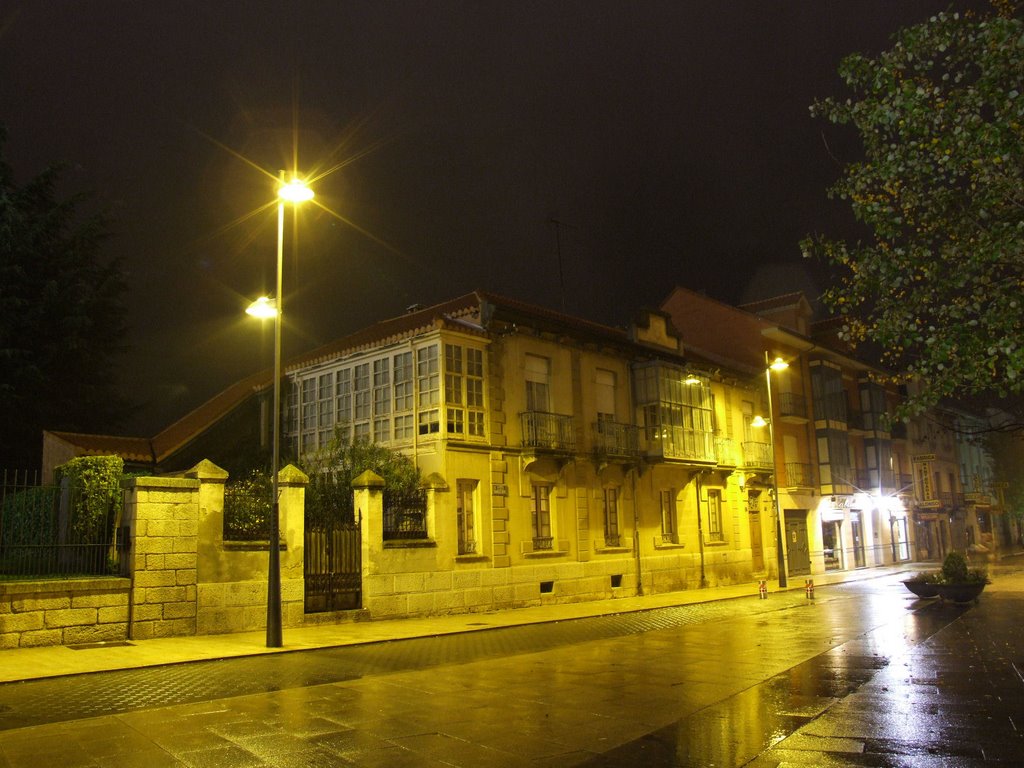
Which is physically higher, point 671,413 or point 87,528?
point 671,413

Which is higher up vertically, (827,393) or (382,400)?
(827,393)

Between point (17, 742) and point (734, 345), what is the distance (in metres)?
34.2

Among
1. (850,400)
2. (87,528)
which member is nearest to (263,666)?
(87,528)

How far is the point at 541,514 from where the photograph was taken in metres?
24.0

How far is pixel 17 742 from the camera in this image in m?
7.63

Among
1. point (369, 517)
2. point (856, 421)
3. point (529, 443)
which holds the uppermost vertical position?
point (856, 421)

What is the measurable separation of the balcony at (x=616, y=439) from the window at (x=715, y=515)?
5933mm

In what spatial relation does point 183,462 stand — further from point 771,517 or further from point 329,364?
point 771,517

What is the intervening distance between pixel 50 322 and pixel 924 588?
26.3 metres

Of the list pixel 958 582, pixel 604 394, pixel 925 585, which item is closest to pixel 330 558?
pixel 604 394

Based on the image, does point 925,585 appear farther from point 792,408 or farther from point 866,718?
point 792,408

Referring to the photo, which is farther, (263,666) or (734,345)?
(734,345)

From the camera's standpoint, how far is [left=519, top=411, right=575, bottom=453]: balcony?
23375 millimetres

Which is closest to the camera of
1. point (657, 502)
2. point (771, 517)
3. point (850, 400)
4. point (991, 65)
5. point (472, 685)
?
point (991, 65)
